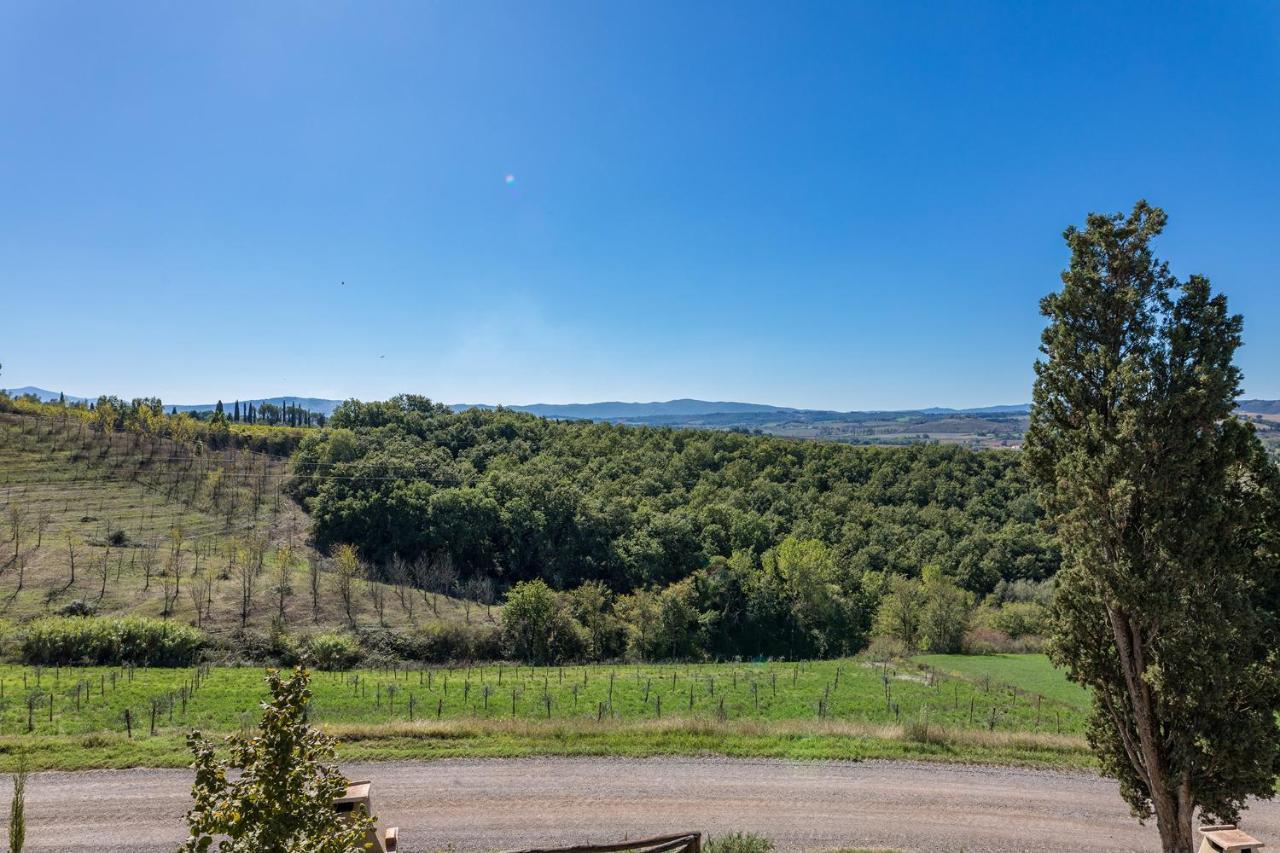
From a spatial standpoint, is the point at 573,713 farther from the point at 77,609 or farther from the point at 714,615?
the point at 77,609

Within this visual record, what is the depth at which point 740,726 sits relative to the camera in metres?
17.1

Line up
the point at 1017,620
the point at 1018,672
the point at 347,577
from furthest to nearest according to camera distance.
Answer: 1. the point at 1017,620
2. the point at 347,577
3. the point at 1018,672

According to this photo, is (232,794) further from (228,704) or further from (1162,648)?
(228,704)

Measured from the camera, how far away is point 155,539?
4619cm

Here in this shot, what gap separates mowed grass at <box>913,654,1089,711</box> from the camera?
93.4 ft

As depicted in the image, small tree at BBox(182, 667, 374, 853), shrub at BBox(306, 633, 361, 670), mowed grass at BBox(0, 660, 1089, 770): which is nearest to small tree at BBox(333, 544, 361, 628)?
shrub at BBox(306, 633, 361, 670)

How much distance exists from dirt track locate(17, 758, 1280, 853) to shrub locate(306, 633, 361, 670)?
736 inches

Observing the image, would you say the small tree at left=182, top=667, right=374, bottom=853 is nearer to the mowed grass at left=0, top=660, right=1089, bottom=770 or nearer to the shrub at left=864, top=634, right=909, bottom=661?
the mowed grass at left=0, top=660, right=1089, bottom=770

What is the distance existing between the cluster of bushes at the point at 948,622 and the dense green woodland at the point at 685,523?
13.5 feet

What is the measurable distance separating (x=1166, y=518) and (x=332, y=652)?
3493 centimetres

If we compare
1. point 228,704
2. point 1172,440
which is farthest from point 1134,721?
point 228,704

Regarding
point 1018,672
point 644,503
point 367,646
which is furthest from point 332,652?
point 644,503

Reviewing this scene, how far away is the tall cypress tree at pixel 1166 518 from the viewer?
25.4ft

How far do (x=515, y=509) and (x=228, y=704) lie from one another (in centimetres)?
3658
